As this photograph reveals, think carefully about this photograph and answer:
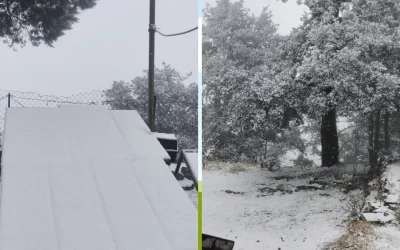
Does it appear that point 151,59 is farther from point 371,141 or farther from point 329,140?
point 371,141

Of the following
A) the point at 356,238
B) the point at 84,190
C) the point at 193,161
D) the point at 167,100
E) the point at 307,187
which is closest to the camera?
the point at 84,190

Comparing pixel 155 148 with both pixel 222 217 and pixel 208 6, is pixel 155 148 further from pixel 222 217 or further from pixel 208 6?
pixel 208 6

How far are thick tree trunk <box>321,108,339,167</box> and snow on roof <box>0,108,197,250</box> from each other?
980 mm

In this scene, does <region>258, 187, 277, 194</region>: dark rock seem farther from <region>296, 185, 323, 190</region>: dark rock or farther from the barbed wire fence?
the barbed wire fence

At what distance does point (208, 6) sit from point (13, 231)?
5.24ft

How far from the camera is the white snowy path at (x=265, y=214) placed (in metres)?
2.22

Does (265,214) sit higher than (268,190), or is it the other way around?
(268,190)

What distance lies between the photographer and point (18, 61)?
7.54 ft

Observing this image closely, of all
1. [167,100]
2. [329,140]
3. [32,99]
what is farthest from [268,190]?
[32,99]

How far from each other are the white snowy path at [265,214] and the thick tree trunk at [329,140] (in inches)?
6.7

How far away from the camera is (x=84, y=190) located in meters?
1.60

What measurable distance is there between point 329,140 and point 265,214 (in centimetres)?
54

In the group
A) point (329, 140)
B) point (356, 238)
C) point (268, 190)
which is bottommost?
point (356, 238)

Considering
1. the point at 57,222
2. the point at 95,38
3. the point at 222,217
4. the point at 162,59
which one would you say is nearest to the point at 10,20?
the point at 95,38
